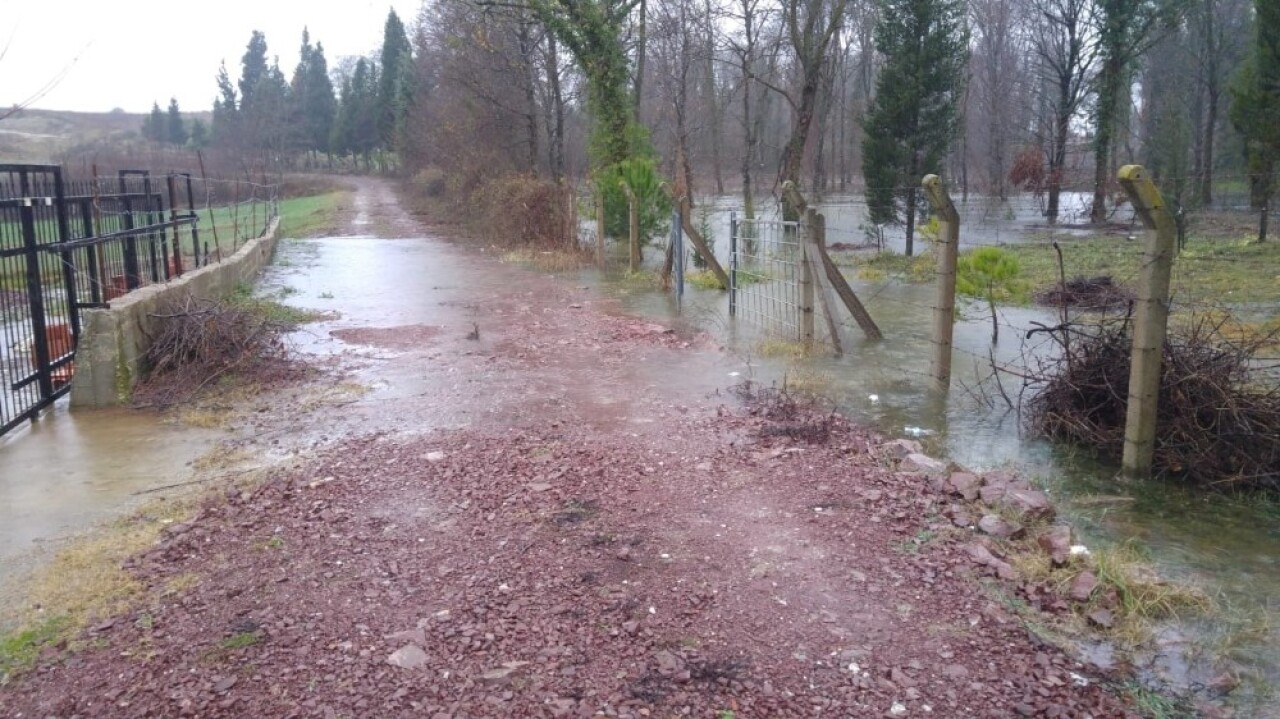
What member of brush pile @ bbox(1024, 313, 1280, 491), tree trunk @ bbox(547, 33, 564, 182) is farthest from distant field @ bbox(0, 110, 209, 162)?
brush pile @ bbox(1024, 313, 1280, 491)

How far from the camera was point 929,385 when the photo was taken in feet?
26.8

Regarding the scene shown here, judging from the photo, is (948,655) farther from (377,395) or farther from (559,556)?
(377,395)

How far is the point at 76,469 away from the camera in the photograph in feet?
20.6

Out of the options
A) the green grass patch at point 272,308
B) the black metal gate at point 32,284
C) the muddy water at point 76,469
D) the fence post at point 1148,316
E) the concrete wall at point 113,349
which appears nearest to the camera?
the muddy water at point 76,469

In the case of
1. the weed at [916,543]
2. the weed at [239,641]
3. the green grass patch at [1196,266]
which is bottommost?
the weed at [239,641]

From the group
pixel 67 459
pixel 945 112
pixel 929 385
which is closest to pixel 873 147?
pixel 945 112

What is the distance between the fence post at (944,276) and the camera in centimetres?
714

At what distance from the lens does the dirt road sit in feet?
11.3

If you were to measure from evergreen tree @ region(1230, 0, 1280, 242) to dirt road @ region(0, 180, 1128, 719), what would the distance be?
712 inches

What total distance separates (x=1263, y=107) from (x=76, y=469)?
2394cm

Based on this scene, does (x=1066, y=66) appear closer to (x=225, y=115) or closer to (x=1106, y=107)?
(x=1106, y=107)

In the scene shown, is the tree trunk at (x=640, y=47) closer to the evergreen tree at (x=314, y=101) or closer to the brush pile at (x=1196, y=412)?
the brush pile at (x=1196, y=412)

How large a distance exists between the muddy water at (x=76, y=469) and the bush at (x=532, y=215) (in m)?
13.6

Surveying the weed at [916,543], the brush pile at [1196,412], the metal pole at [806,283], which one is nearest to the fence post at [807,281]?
the metal pole at [806,283]
